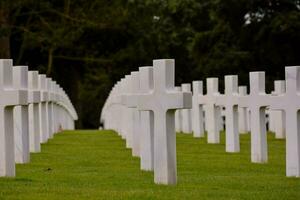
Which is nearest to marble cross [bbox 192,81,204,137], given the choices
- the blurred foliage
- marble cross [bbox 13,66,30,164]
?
marble cross [bbox 13,66,30,164]

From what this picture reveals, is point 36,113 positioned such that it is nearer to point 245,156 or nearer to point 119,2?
point 245,156

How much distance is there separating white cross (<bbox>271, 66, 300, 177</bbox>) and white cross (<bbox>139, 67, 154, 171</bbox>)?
159 centimetres

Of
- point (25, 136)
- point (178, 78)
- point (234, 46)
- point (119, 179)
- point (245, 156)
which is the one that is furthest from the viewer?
point (178, 78)

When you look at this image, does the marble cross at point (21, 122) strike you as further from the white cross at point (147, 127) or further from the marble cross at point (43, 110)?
the marble cross at point (43, 110)

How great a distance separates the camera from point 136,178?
10.9 meters

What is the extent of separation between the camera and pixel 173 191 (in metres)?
9.60

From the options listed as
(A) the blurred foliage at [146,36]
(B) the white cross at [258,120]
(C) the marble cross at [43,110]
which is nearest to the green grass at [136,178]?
(B) the white cross at [258,120]

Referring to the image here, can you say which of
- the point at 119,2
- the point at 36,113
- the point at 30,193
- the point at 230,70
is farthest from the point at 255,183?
the point at 119,2

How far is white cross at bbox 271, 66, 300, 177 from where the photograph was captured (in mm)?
11531

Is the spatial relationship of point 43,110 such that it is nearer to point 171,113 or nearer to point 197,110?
point 197,110

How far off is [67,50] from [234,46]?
8803 mm

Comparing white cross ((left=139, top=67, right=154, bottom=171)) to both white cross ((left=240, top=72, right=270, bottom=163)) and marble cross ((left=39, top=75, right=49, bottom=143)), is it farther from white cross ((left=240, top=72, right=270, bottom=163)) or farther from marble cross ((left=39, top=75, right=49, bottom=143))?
marble cross ((left=39, top=75, right=49, bottom=143))

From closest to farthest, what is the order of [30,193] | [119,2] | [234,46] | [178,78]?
[30,193], [234,46], [119,2], [178,78]

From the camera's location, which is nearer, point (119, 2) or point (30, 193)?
point (30, 193)
